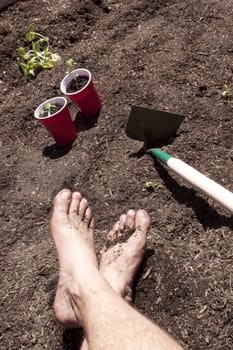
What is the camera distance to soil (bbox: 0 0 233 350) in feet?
7.06

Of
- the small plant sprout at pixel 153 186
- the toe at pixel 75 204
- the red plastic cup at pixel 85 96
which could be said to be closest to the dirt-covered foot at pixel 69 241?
the toe at pixel 75 204

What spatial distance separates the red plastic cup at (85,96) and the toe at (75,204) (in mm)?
648

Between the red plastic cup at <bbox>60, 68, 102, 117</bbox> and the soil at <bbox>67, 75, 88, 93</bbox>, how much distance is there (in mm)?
20

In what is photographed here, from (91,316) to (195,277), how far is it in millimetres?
540

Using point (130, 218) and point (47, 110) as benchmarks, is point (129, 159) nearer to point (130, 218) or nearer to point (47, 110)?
point (130, 218)

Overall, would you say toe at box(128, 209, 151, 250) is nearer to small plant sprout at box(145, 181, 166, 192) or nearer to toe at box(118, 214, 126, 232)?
toe at box(118, 214, 126, 232)

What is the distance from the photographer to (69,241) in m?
2.35

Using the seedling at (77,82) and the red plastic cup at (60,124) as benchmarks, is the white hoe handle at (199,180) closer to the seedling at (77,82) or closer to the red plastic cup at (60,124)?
the red plastic cup at (60,124)

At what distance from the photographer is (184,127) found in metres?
2.74

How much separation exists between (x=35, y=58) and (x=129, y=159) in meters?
1.28

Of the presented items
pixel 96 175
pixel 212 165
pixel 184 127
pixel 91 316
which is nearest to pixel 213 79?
pixel 184 127

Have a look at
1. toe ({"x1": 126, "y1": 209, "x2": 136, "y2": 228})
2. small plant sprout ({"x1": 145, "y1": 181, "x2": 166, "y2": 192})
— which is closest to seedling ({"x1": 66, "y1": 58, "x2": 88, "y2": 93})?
small plant sprout ({"x1": 145, "y1": 181, "x2": 166, "y2": 192})

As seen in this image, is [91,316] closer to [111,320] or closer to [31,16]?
[111,320]

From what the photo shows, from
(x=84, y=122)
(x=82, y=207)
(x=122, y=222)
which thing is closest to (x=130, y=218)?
(x=122, y=222)
